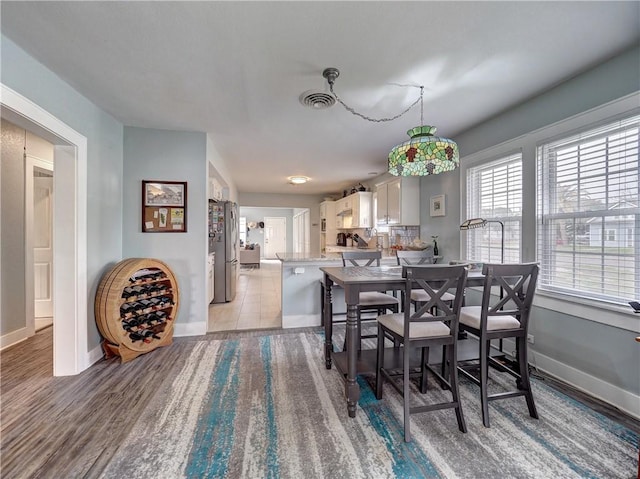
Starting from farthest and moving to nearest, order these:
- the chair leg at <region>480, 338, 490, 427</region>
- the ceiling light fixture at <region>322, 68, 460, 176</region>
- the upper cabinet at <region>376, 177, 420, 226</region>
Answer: the upper cabinet at <region>376, 177, 420, 226</region>
the ceiling light fixture at <region>322, 68, 460, 176</region>
the chair leg at <region>480, 338, 490, 427</region>

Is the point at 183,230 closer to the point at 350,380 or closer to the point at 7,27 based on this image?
the point at 7,27

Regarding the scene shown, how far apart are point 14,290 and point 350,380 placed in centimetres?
382

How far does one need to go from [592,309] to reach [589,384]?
0.57 metres

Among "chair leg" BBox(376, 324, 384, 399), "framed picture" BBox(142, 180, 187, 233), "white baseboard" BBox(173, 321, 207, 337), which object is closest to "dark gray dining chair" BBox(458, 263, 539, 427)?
"chair leg" BBox(376, 324, 384, 399)

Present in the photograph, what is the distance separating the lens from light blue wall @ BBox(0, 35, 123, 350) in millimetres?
1897

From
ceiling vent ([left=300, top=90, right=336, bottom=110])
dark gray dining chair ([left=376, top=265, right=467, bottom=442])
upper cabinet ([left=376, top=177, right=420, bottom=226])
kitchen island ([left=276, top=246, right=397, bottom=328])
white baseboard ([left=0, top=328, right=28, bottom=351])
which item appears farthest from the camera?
upper cabinet ([left=376, top=177, right=420, bottom=226])

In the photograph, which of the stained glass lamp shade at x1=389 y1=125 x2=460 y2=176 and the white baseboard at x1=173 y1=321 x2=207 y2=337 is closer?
the stained glass lamp shade at x1=389 y1=125 x2=460 y2=176

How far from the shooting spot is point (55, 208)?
2430 mm

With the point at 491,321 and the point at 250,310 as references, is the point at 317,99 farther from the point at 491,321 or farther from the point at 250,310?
the point at 250,310

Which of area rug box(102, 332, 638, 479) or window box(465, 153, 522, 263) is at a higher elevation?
window box(465, 153, 522, 263)

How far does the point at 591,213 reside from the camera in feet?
7.12

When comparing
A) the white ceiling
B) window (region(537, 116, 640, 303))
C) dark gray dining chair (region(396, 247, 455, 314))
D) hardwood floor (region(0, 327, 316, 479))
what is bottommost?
hardwood floor (region(0, 327, 316, 479))

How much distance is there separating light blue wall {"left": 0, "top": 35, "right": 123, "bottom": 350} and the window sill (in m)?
4.14

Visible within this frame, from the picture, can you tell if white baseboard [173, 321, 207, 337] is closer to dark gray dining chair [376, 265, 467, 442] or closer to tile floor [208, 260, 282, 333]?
tile floor [208, 260, 282, 333]
